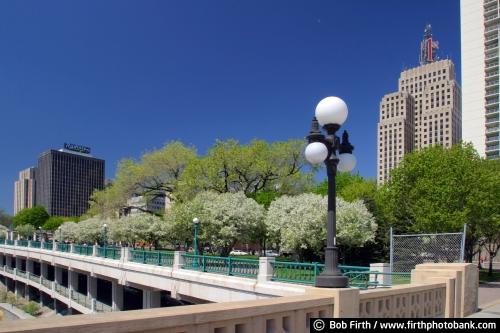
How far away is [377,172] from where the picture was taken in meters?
151

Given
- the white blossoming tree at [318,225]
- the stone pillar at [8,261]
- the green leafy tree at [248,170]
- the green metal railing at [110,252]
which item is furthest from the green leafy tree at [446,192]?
the stone pillar at [8,261]

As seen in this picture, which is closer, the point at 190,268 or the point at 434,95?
the point at 190,268

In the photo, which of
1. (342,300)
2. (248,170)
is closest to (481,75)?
(248,170)

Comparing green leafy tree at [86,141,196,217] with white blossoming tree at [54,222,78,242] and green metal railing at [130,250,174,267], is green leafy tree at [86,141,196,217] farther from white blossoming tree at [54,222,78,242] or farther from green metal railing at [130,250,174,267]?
green metal railing at [130,250,174,267]

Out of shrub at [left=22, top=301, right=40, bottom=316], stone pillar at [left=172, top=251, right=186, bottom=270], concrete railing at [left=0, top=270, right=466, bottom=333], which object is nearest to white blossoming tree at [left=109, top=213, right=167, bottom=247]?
shrub at [left=22, top=301, right=40, bottom=316]

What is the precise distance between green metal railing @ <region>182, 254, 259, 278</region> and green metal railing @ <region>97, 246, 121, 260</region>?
31.6 ft

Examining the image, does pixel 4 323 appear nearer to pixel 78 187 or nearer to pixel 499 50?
pixel 499 50

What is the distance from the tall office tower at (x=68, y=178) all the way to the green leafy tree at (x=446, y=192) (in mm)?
155342

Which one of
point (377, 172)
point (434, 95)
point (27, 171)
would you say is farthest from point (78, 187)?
point (434, 95)

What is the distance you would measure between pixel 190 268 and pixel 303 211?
9.01 m

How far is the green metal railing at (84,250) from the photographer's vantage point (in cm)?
3721

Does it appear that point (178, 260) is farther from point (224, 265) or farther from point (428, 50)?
point (428, 50)

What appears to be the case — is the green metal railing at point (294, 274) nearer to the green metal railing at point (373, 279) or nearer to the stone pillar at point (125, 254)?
the green metal railing at point (373, 279)

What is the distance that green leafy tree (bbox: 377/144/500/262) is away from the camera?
28125 mm
